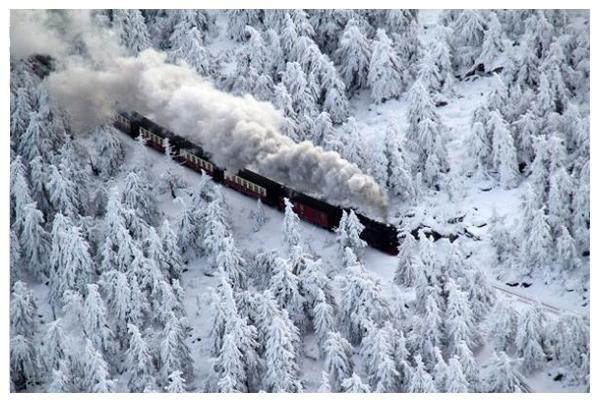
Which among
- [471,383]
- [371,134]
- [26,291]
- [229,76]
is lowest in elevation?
[471,383]

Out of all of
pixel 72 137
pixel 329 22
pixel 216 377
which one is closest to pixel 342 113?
pixel 329 22

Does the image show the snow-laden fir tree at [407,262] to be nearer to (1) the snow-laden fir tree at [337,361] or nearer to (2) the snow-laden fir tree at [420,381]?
(1) the snow-laden fir tree at [337,361]

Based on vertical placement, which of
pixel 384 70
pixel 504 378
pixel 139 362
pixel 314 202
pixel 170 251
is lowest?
pixel 504 378

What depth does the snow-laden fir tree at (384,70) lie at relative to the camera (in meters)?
71.4

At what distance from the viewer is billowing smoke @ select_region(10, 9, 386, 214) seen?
6288cm

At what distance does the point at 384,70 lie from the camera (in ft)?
235

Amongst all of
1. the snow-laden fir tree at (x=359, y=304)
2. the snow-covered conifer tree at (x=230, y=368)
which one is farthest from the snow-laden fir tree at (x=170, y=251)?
the snow-laden fir tree at (x=359, y=304)

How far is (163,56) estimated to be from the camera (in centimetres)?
→ 7256

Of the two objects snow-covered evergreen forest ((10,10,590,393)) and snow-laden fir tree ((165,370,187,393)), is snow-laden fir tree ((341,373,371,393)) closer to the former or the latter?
snow-covered evergreen forest ((10,10,590,393))

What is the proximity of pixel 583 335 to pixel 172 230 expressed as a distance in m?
24.2

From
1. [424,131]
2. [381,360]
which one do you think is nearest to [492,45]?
[424,131]

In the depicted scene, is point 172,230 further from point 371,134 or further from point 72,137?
point 371,134

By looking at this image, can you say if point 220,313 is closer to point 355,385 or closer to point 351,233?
point 355,385

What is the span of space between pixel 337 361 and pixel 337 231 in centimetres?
1016
